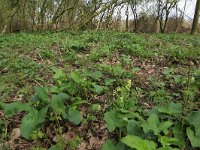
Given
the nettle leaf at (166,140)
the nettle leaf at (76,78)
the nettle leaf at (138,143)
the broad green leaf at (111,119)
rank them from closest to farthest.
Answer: the nettle leaf at (138,143)
the nettle leaf at (166,140)
the broad green leaf at (111,119)
the nettle leaf at (76,78)

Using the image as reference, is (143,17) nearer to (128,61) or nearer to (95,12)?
(95,12)

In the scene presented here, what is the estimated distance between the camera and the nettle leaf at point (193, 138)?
243 centimetres

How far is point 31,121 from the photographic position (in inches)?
112

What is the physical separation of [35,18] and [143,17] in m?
7.63

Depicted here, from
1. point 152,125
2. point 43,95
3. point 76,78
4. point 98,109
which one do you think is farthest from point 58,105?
point 152,125

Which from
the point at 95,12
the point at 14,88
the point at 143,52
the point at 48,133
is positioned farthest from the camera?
the point at 95,12

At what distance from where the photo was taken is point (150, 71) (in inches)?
203

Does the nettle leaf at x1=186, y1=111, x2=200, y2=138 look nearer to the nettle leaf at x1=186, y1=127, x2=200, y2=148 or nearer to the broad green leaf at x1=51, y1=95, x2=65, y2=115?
the nettle leaf at x1=186, y1=127, x2=200, y2=148

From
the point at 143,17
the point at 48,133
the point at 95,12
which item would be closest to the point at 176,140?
the point at 48,133

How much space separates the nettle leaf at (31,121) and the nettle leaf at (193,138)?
1.29m

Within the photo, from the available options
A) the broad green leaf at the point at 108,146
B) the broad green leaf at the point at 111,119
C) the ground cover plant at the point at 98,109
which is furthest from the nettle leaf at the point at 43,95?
the broad green leaf at the point at 108,146

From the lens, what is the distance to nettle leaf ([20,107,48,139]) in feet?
9.11

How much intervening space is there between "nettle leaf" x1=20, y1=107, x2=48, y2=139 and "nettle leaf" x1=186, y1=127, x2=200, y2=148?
4.23 ft

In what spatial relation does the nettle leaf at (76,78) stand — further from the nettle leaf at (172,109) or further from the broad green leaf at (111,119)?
the nettle leaf at (172,109)
